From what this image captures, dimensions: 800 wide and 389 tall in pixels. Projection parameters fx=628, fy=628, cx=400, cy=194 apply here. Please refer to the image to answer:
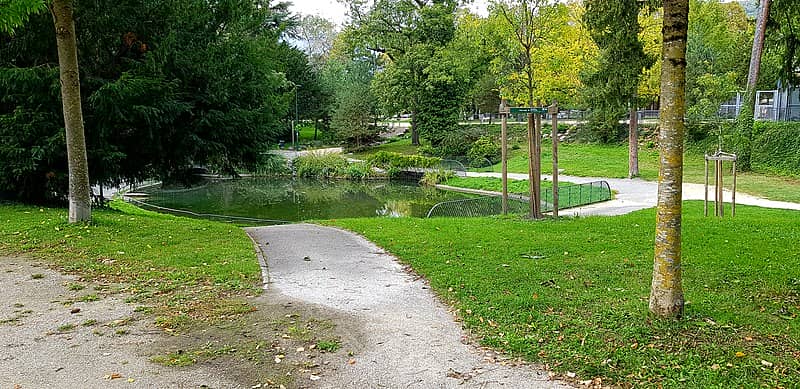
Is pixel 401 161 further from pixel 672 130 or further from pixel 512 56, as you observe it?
pixel 672 130

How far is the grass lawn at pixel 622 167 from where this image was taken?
21.9m

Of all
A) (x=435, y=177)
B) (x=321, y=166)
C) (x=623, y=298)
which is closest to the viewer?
(x=623, y=298)

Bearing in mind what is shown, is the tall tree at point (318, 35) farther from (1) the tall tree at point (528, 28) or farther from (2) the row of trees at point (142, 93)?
(2) the row of trees at point (142, 93)

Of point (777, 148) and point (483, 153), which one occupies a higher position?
point (777, 148)

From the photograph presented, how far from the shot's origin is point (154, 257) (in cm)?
877

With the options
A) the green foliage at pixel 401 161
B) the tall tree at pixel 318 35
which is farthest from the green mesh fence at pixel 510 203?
the tall tree at pixel 318 35

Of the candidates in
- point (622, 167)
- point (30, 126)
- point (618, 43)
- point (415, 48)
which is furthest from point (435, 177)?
point (618, 43)

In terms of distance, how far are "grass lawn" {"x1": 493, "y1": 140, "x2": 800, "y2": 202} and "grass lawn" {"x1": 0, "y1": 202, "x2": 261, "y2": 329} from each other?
58.4 feet

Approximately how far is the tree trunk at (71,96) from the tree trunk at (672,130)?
8952 millimetres

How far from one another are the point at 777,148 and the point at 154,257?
2677 cm

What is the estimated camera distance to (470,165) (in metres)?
36.3

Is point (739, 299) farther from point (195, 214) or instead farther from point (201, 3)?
point (195, 214)

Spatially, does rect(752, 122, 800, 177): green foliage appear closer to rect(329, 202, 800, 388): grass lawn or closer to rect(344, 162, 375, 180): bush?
rect(329, 202, 800, 388): grass lawn

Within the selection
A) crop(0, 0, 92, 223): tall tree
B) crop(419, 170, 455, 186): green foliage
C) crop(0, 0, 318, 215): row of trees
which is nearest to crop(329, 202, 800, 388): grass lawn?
crop(0, 0, 92, 223): tall tree
